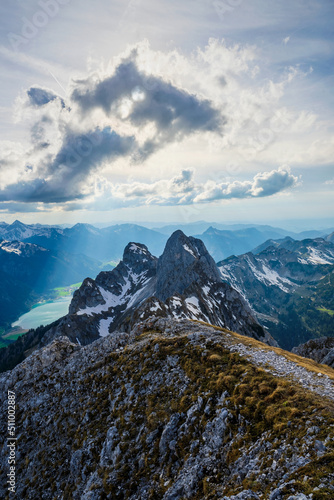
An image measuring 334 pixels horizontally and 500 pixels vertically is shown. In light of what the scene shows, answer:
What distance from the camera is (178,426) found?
18.0 meters

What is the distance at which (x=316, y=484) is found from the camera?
30.8ft

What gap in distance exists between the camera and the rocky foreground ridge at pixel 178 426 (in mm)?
11930

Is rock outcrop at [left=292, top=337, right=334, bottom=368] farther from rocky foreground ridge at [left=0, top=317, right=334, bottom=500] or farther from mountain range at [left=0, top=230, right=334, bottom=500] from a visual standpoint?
rocky foreground ridge at [left=0, top=317, right=334, bottom=500]

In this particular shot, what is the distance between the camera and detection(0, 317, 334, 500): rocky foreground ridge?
1193 centimetres

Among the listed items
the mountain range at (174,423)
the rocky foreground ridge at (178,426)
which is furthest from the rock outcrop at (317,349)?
the rocky foreground ridge at (178,426)

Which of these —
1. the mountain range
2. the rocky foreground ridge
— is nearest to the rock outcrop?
the mountain range

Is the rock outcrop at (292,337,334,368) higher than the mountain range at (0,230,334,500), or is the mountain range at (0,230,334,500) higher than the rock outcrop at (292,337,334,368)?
the mountain range at (0,230,334,500)

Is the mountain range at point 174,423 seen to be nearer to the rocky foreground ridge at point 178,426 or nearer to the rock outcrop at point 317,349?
the rocky foreground ridge at point 178,426

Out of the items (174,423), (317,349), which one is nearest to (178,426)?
(174,423)

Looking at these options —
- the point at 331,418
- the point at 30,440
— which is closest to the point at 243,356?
the point at 331,418

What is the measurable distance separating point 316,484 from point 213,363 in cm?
1335

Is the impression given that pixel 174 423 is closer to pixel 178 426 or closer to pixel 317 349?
pixel 178 426

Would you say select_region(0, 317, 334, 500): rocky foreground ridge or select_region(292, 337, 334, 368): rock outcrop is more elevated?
select_region(0, 317, 334, 500): rocky foreground ridge

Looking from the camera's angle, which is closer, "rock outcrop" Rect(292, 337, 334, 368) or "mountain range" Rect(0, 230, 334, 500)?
"mountain range" Rect(0, 230, 334, 500)
